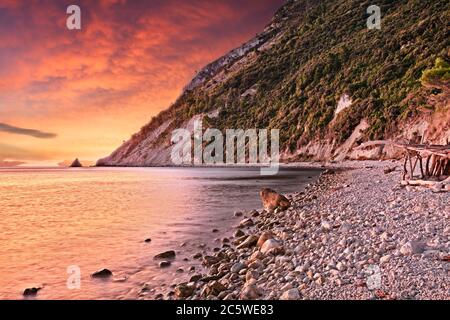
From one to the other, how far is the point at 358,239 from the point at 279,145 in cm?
11297

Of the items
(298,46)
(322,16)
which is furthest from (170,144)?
(322,16)

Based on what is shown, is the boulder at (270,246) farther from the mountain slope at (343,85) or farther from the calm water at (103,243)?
the mountain slope at (343,85)

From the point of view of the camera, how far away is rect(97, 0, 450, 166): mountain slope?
8169 cm

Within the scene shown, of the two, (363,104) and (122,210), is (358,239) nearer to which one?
(122,210)

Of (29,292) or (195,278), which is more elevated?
(195,278)

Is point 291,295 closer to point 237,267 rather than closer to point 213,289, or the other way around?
point 213,289

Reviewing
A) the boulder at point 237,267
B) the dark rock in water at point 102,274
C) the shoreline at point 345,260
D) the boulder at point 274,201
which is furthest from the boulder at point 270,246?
the boulder at point 274,201

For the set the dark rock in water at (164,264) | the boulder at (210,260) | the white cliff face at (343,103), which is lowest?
the dark rock in water at (164,264)
